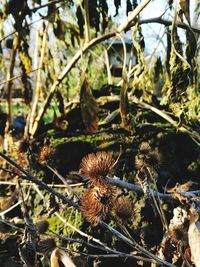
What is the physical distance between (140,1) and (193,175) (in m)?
1.13

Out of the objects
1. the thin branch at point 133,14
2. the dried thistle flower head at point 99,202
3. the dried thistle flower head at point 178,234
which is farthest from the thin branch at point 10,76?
the dried thistle flower head at point 99,202

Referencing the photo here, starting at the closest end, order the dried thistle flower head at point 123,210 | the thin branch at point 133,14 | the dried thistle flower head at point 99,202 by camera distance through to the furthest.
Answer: the dried thistle flower head at point 99,202 → the dried thistle flower head at point 123,210 → the thin branch at point 133,14

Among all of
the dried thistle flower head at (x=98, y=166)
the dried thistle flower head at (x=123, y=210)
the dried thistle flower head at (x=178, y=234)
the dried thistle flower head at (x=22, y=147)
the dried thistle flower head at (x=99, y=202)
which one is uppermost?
the dried thistle flower head at (x=98, y=166)

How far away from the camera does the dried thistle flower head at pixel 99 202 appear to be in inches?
58.5

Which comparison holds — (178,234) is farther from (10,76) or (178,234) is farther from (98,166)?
(10,76)

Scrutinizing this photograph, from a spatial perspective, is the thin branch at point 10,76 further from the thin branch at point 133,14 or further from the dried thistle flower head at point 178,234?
Answer: the dried thistle flower head at point 178,234

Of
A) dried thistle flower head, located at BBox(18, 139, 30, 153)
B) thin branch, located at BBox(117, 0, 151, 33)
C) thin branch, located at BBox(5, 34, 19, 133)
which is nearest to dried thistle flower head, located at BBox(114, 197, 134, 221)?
dried thistle flower head, located at BBox(18, 139, 30, 153)

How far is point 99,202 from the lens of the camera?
149 centimetres

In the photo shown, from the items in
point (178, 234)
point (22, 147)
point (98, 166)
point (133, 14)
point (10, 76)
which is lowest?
point (178, 234)

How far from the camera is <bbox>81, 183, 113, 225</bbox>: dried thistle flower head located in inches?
58.5

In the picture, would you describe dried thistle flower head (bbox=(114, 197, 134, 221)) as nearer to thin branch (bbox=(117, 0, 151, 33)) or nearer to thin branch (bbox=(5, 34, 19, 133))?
thin branch (bbox=(117, 0, 151, 33))

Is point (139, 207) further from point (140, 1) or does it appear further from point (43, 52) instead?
point (43, 52)

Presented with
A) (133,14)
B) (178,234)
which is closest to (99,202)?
(178,234)

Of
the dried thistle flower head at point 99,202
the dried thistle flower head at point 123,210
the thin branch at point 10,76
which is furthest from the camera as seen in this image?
the thin branch at point 10,76
